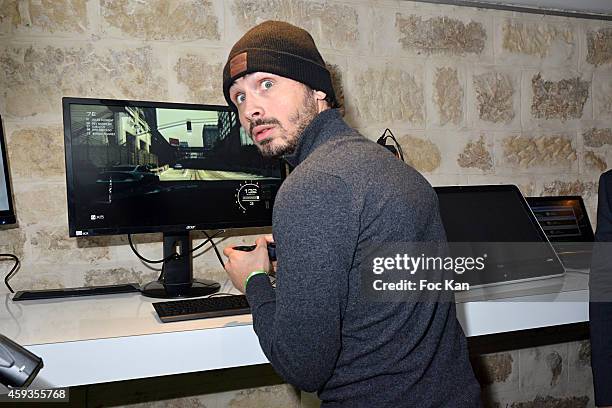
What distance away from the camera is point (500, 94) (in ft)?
7.01

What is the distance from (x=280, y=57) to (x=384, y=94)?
940 millimetres

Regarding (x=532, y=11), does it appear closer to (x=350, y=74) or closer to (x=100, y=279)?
(x=350, y=74)

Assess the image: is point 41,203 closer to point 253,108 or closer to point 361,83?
point 253,108

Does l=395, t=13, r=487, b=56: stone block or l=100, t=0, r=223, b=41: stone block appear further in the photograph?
l=395, t=13, r=487, b=56: stone block

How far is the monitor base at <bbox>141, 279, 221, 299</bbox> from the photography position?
1523mm

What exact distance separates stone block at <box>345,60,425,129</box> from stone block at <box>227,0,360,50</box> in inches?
4.0

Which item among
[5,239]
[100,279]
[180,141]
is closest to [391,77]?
[180,141]

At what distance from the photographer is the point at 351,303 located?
3.07 feet

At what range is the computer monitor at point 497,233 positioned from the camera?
5.37 ft

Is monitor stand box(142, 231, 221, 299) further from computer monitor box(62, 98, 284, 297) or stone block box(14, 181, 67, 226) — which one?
stone block box(14, 181, 67, 226)

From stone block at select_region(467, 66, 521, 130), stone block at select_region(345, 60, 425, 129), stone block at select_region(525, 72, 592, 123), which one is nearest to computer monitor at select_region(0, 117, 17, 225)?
stone block at select_region(345, 60, 425, 129)

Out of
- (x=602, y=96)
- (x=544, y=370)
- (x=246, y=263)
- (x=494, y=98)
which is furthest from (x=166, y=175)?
(x=602, y=96)

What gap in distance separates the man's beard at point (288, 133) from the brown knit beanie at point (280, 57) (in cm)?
6

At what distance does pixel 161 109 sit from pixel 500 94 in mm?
1223
